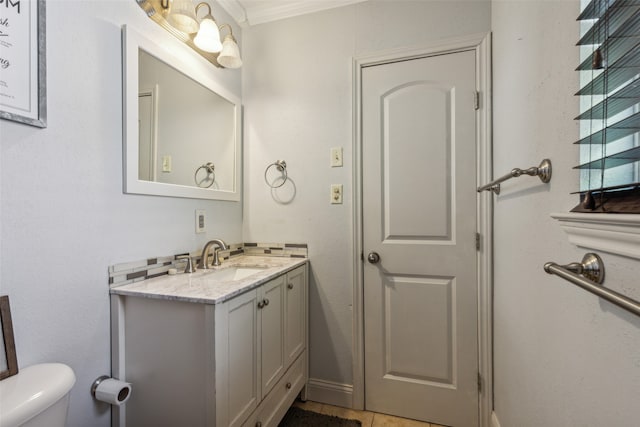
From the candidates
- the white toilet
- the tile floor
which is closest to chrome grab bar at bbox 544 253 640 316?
the white toilet

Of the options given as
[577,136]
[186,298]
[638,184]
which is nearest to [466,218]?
[577,136]

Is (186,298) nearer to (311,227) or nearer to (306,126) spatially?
(311,227)

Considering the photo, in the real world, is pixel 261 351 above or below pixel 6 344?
below

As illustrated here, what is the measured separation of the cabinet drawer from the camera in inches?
48.2

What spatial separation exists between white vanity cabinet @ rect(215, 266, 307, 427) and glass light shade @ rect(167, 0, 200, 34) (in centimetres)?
129

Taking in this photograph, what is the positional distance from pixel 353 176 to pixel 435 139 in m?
0.48

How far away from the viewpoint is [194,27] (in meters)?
1.42

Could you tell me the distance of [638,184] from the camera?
49 cm

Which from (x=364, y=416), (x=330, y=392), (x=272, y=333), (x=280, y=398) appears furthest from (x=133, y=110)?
(x=364, y=416)

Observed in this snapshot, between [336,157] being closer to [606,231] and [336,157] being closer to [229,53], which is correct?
[229,53]

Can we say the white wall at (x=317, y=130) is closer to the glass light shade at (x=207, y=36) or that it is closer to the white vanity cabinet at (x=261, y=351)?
the white vanity cabinet at (x=261, y=351)

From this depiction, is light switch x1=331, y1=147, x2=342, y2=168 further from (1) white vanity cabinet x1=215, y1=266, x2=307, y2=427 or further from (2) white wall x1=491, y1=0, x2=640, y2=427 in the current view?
(2) white wall x1=491, y1=0, x2=640, y2=427

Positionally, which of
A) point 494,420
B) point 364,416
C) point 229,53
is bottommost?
point 364,416

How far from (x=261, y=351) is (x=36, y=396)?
0.70m
